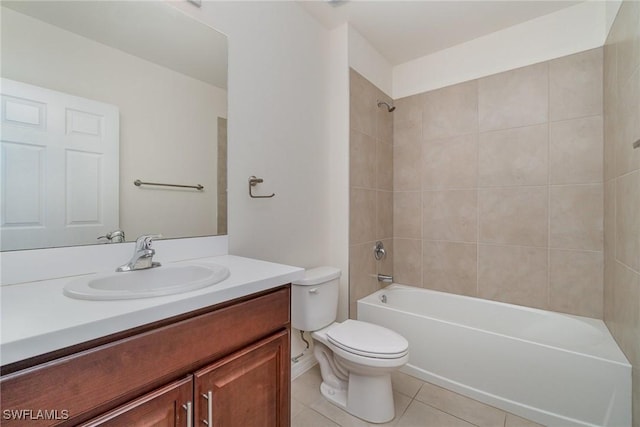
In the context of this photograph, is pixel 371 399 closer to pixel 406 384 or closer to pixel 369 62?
pixel 406 384

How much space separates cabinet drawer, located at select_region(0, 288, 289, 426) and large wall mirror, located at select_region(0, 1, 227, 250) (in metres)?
0.58

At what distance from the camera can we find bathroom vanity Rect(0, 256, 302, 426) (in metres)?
0.51

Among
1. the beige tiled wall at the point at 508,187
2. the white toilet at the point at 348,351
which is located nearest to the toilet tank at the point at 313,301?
the white toilet at the point at 348,351

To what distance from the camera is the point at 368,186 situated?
88.4 inches

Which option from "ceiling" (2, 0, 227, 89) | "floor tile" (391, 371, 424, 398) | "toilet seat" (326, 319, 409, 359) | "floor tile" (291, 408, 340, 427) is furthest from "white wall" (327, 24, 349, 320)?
"ceiling" (2, 0, 227, 89)

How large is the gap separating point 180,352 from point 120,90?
101cm

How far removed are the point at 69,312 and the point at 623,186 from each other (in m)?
2.26

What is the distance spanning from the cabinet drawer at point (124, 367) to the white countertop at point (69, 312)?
0.04 metres

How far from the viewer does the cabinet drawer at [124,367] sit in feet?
1.63

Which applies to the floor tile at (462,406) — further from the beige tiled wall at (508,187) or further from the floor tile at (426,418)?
the beige tiled wall at (508,187)

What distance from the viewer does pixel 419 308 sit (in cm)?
237

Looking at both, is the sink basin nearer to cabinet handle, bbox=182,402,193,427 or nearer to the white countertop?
the white countertop

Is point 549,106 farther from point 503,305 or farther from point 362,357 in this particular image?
point 362,357

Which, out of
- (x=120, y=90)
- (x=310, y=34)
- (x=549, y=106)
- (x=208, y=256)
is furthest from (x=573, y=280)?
(x=120, y=90)
